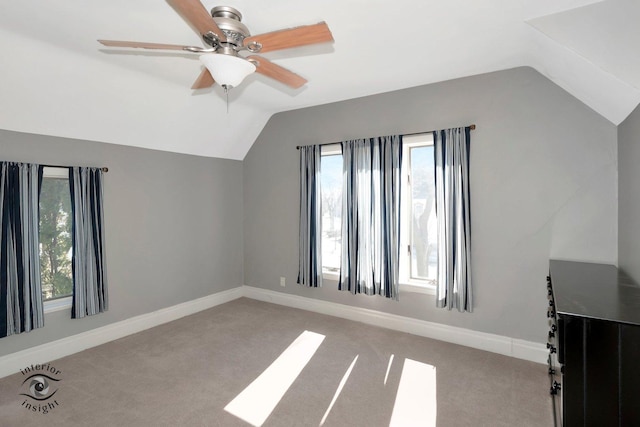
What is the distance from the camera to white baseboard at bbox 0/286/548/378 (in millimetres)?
2766

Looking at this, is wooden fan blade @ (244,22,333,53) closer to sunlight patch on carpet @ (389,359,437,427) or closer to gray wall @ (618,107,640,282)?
gray wall @ (618,107,640,282)

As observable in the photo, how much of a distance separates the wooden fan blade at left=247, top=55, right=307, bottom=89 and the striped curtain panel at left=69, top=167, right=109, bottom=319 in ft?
7.30

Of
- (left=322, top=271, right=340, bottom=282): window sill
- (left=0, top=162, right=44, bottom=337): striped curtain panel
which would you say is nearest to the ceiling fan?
(left=0, top=162, right=44, bottom=337): striped curtain panel

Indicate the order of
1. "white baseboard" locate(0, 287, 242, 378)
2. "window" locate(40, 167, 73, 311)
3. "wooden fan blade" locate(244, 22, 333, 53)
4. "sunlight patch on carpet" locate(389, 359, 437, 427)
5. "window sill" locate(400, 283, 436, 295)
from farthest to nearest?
1. "window sill" locate(400, 283, 436, 295)
2. "window" locate(40, 167, 73, 311)
3. "white baseboard" locate(0, 287, 242, 378)
4. "sunlight patch on carpet" locate(389, 359, 437, 427)
5. "wooden fan blade" locate(244, 22, 333, 53)

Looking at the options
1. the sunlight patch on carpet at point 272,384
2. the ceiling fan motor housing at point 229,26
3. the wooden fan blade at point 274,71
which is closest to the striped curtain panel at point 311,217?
the sunlight patch on carpet at point 272,384

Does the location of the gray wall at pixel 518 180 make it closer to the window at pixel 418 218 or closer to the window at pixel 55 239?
the window at pixel 418 218

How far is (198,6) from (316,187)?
2674 millimetres

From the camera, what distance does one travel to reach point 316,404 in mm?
2252

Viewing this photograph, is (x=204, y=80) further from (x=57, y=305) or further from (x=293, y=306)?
(x=293, y=306)

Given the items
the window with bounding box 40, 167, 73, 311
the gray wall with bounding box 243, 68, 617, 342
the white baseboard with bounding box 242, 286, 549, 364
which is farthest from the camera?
the window with bounding box 40, 167, 73, 311

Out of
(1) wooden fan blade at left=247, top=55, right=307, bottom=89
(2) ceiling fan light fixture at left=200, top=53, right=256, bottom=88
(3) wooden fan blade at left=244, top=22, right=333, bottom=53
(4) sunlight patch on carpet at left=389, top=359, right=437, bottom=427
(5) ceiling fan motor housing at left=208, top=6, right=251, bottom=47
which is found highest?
(5) ceiling fan motor housing at left=208, top=6, right=251, bottom=47

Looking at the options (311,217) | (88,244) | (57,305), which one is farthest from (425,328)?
(57,305)

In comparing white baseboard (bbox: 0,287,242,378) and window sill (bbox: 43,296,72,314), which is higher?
window sill (bbox: 43,296,72,314)

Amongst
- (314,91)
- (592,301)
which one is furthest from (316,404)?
(314,91)
